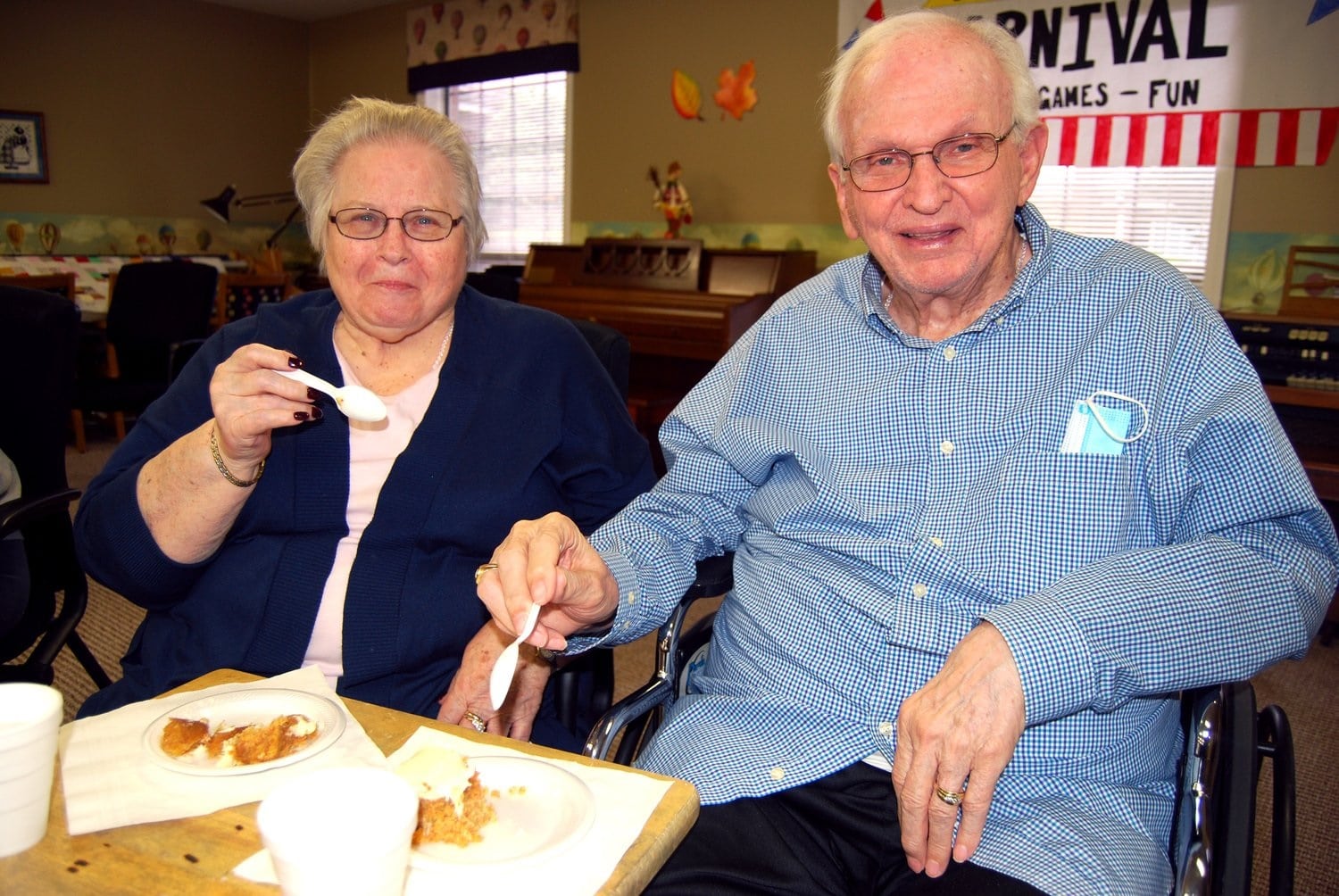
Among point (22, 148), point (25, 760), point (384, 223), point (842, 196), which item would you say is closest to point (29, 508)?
point (384, 223)

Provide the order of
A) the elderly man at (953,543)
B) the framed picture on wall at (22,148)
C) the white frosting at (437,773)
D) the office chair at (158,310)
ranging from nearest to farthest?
the white frosting at (437,773), the elderly man at (953,543), the office chair at (158,310), the framed picture on wall at (22,148)

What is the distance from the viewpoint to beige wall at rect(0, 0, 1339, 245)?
5.37 m

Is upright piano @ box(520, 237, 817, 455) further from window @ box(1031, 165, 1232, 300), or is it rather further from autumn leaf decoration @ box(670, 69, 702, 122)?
window @ box(1031, 165, 1232, 300)

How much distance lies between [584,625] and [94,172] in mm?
7546

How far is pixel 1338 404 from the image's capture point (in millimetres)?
3258

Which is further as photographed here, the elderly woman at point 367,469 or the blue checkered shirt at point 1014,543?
the elderly woman at point 367,469

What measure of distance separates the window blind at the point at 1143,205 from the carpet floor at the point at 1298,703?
1788mm

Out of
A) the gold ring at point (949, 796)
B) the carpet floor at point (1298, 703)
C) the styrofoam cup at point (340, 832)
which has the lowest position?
the carpet floor at point (1298, 703)

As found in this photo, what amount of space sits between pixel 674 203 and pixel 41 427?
426 centimetres

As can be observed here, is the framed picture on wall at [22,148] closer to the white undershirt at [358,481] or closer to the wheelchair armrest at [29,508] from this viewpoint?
the wheelchair armrest at [29,508]

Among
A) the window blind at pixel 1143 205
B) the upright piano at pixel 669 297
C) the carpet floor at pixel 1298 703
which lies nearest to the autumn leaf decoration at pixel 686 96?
the upright piano at pixel 669 297

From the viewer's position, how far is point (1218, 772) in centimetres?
102

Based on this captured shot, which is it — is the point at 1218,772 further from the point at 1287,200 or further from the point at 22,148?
the point at 22,148

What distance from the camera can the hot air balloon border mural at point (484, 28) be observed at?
6.50 metres
